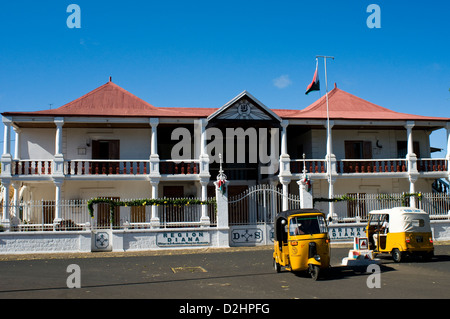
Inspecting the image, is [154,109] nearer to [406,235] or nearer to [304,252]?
[406,235]

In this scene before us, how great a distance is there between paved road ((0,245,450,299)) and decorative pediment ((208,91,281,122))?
9.09 m

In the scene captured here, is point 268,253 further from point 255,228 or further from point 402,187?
point 402,187

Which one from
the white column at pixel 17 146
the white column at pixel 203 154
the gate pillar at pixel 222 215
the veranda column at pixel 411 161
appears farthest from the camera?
the veranda column at pixel 411 161

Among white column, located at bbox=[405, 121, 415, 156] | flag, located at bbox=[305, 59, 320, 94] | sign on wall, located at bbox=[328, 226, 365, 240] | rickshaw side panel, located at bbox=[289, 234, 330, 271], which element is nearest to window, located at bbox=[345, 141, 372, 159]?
white column, located at bbox=[405, 121, 415, 156]

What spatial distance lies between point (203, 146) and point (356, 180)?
30.5 feet

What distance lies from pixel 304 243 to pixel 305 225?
545mm

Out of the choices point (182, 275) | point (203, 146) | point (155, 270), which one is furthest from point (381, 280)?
point (203, 146)

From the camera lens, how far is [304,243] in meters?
10.7

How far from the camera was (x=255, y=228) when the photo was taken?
1878cm

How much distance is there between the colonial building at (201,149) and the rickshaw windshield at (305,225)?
37.5 ft

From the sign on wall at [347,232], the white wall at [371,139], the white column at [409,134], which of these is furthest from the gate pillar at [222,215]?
the white column at [409,134]

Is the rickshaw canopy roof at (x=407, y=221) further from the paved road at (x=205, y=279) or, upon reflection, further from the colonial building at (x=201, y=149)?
the colonial building at (x=201, y=149)

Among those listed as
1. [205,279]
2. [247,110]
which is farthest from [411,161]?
[205,279]

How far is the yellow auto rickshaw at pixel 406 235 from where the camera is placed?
13.4m
